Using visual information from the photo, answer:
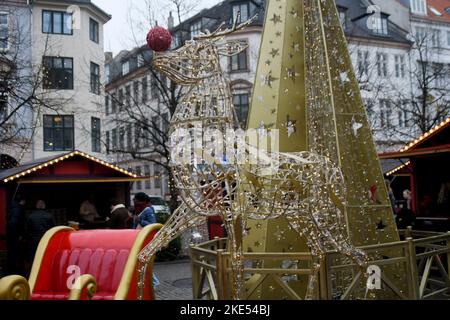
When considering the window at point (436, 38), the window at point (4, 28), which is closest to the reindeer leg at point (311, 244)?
the window at point (4, 28)

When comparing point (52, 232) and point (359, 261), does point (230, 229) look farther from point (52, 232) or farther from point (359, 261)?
point (52, 232)

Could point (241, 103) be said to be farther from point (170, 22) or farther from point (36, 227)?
point (36, 227)

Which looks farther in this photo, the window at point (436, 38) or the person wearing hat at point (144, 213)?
the window at point (436, 38)

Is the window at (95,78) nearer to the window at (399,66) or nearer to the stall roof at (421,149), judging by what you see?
the stall roof at (421,149)

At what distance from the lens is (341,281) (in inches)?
201

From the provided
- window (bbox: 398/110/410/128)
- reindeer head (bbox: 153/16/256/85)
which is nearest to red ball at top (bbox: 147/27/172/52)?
reindeer head (bbox: 153/16/256/85)

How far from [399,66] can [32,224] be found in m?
16.8

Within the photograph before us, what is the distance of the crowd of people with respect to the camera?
7430 millimetres

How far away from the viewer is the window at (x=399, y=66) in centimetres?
1922

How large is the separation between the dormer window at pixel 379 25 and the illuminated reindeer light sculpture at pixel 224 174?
17.4 metres

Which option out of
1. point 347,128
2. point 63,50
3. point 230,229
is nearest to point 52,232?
point 230,229

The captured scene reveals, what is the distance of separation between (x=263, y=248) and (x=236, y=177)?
1690mm

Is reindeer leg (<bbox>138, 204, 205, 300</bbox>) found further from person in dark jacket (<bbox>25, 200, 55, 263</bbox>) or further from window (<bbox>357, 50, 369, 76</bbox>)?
window (<bbox>357, 50, 369, 76</bbox>)

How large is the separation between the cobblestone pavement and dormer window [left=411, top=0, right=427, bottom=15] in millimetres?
11288
